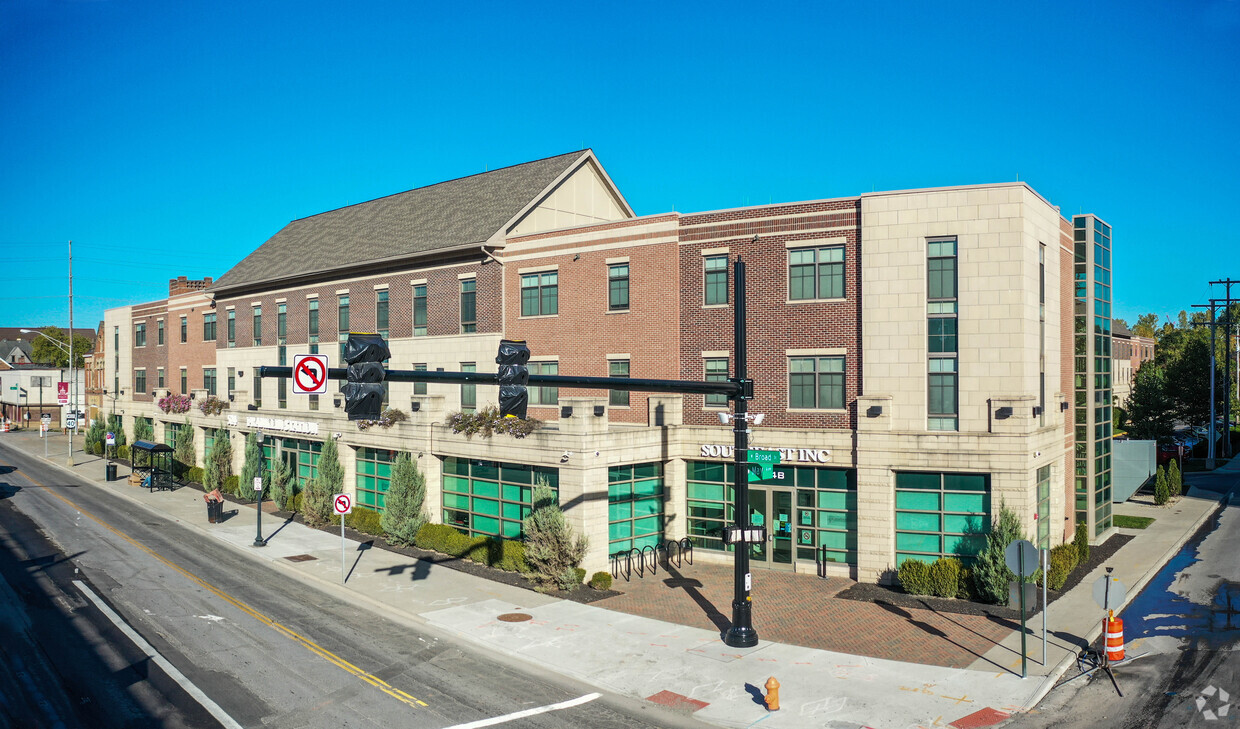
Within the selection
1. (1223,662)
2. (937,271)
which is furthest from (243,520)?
(1223,662)

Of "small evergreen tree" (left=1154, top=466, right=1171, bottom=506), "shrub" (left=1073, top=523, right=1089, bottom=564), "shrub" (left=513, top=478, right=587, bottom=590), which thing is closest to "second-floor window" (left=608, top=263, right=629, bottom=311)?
"shrub" (left=513, top=478, right=587, bottom=590)

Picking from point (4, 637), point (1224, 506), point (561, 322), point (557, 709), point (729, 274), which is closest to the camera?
point (557, 709)

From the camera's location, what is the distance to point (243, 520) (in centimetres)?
3588

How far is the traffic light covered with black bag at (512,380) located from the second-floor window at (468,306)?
21.1m

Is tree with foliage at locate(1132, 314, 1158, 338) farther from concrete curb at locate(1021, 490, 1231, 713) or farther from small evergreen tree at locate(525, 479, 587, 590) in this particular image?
small evergreen tree at locate(525, 479, 587, 590)

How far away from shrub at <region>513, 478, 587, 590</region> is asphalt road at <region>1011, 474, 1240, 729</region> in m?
12.7

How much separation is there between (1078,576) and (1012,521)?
5.59 m

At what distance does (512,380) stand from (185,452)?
43488 mm

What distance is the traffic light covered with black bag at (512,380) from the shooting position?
13.6 metres

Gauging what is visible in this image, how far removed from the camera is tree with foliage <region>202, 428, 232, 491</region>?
42875 millimetres

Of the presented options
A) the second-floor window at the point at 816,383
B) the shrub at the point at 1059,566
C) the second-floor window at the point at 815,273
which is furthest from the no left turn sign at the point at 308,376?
the shrub at the point at 1059,566

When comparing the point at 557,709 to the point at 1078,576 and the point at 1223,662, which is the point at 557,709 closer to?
the point at 1223,662

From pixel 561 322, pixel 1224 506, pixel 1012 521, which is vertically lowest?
pixel 1224 506

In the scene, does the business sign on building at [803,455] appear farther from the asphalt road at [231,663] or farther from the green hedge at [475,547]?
the asphalt road at [231,663]
